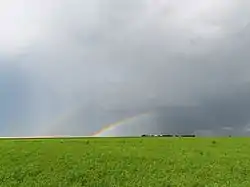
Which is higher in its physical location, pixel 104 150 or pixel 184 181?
pixel 104 150

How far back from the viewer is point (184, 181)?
103 feet

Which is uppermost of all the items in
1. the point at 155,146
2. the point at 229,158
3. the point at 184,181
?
the point at 155,146

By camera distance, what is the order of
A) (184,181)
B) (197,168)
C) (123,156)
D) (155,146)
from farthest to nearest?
(155,146) < (123,156) < (197,168) < (184,181)

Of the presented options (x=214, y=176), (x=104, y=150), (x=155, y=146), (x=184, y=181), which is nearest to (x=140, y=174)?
(x=184, y=181)

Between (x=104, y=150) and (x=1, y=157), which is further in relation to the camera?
(x=104, y=150)

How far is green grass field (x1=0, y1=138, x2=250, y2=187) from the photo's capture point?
31578 millimetres

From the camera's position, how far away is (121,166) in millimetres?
34906

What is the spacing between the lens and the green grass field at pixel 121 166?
31578mm

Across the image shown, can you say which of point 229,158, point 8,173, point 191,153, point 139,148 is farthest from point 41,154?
point 229,158

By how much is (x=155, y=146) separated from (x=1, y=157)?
1529 cm

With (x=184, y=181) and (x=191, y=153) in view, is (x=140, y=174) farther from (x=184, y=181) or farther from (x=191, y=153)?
(x=191, y=153)

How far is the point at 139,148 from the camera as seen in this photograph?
43125 millimetres

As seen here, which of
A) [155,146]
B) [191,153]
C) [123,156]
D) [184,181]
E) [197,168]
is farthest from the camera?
[155,146]

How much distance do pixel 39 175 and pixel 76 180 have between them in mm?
2904
